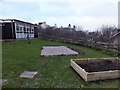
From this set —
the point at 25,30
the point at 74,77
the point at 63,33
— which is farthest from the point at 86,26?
the point at 74,77

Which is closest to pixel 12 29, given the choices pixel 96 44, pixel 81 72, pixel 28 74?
pixel 96 44

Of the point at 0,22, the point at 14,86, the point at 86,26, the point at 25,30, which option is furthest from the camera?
the point at 86,26

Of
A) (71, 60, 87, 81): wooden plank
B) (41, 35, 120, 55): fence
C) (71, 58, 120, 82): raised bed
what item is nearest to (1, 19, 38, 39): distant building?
(41, 35, 120, 55): fence

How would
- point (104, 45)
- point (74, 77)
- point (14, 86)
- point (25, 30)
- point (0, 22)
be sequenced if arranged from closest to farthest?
point (14, 86)
point (74, 77)
point (104, 45)
point (0, 22)
point (25, 30)

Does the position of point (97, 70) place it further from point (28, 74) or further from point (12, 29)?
point (12, 29)

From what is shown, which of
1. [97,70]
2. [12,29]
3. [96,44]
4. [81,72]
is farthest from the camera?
[12,29]

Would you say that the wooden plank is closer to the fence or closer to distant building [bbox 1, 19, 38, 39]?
the fence

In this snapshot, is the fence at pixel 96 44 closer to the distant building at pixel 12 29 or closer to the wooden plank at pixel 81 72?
the distant building at pixel 12 29

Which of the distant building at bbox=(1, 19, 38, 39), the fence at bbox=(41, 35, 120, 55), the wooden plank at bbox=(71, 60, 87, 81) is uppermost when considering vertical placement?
the distant building at bbox=(1, 19, 38, 39)

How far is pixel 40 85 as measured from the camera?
5906 millimetres

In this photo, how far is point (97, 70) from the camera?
7.28 m

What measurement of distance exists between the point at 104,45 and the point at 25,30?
16112 mm

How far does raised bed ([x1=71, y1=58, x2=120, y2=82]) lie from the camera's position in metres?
6.44

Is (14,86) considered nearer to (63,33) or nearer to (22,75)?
(22,75)
